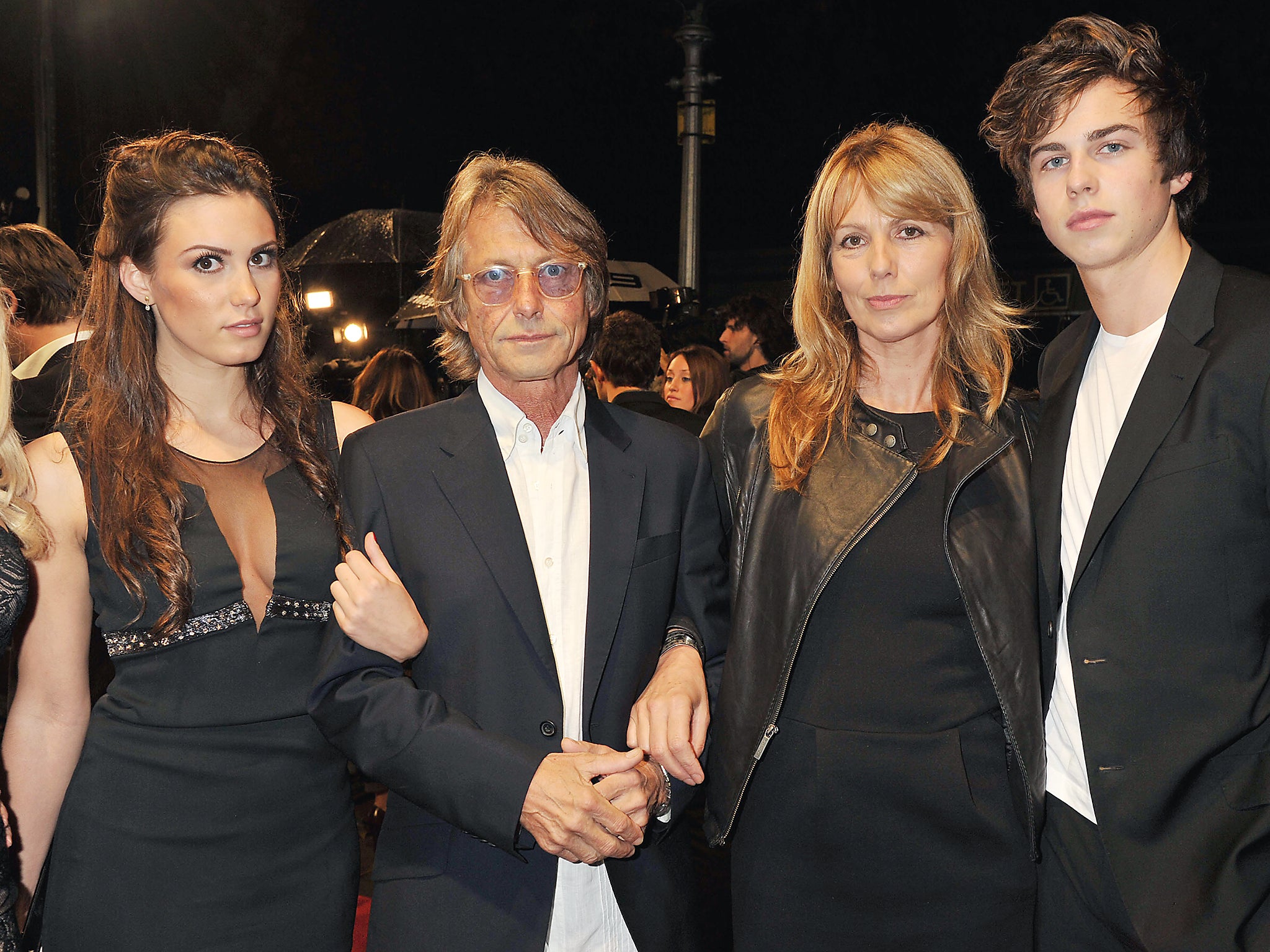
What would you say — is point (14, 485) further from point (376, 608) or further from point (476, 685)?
point (476, 685)

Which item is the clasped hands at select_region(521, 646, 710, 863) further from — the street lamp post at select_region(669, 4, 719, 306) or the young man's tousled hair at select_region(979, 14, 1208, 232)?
the street lamp post at select_region(669, 4, 719, 306)

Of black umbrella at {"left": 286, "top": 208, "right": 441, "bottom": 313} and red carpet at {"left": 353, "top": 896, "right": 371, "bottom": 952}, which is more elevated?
black umbrella at {"left": 286, "top": 208, "right": 441, "bottom": 313}

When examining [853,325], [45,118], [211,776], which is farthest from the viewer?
[45,118]

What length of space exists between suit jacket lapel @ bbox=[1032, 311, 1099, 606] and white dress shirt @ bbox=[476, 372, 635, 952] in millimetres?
931

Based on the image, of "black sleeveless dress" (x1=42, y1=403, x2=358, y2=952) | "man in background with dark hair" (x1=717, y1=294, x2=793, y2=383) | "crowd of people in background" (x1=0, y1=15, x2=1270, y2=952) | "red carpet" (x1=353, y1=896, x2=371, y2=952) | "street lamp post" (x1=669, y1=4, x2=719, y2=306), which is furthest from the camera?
"street lamp post" (x1=669, y1=4, x2=719, y2=306)

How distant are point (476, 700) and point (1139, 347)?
1468mm

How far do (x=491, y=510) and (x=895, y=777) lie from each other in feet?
3.17

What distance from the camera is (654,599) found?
2008mm

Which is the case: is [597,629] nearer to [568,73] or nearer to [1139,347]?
[1139,347]

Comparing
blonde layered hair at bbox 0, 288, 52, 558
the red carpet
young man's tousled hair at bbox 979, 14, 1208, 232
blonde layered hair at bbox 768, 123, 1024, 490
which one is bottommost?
the red carpet

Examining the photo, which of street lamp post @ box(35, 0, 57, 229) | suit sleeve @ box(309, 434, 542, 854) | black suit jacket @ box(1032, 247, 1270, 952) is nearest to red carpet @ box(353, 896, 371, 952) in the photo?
suit sleeve @ box(309, 434, 542, 854)

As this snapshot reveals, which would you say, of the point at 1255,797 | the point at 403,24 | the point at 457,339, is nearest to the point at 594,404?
the point at 457,339

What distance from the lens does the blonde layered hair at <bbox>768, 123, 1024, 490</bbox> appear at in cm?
220

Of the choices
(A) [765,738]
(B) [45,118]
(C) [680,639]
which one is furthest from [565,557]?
(B) [45,118]
